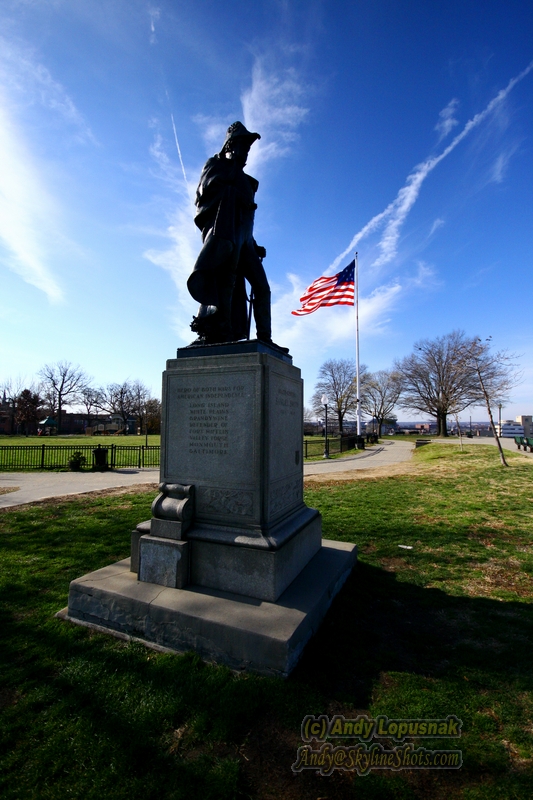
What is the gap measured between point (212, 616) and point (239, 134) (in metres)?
5.08

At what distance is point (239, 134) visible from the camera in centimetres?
432

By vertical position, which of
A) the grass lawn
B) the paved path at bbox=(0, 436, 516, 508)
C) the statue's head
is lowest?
the paved path at bbox=(0, 436, 516, 508)

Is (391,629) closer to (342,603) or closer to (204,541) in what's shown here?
(342,603)

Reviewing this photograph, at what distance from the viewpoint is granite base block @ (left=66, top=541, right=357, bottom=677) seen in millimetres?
2711

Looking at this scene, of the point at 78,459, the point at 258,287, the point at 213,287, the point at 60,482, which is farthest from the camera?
the point at 78,459

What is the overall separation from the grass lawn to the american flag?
16.6 m

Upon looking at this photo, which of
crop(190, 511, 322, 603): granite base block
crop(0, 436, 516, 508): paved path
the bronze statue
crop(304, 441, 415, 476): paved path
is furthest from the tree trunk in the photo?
crop(190, 511, 322, 603): granite base block

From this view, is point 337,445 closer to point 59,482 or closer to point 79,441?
point 59,482

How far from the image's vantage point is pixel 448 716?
2318 mm

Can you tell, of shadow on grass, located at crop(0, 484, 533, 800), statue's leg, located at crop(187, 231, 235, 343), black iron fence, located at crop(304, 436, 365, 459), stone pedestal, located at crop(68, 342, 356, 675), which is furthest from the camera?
black iron fence, located at crop(304, 436, 365, 459)

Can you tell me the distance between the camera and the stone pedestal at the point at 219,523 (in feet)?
10.2

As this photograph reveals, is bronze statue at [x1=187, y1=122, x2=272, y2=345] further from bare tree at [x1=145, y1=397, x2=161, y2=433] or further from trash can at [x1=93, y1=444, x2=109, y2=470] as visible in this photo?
bare tree at [x1=145, y1=397, x2=161, y2=433]

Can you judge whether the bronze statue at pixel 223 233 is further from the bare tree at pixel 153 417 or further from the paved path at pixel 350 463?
the bare tree at pixel 153 417

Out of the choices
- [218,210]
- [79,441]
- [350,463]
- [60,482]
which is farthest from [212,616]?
[79,441]
